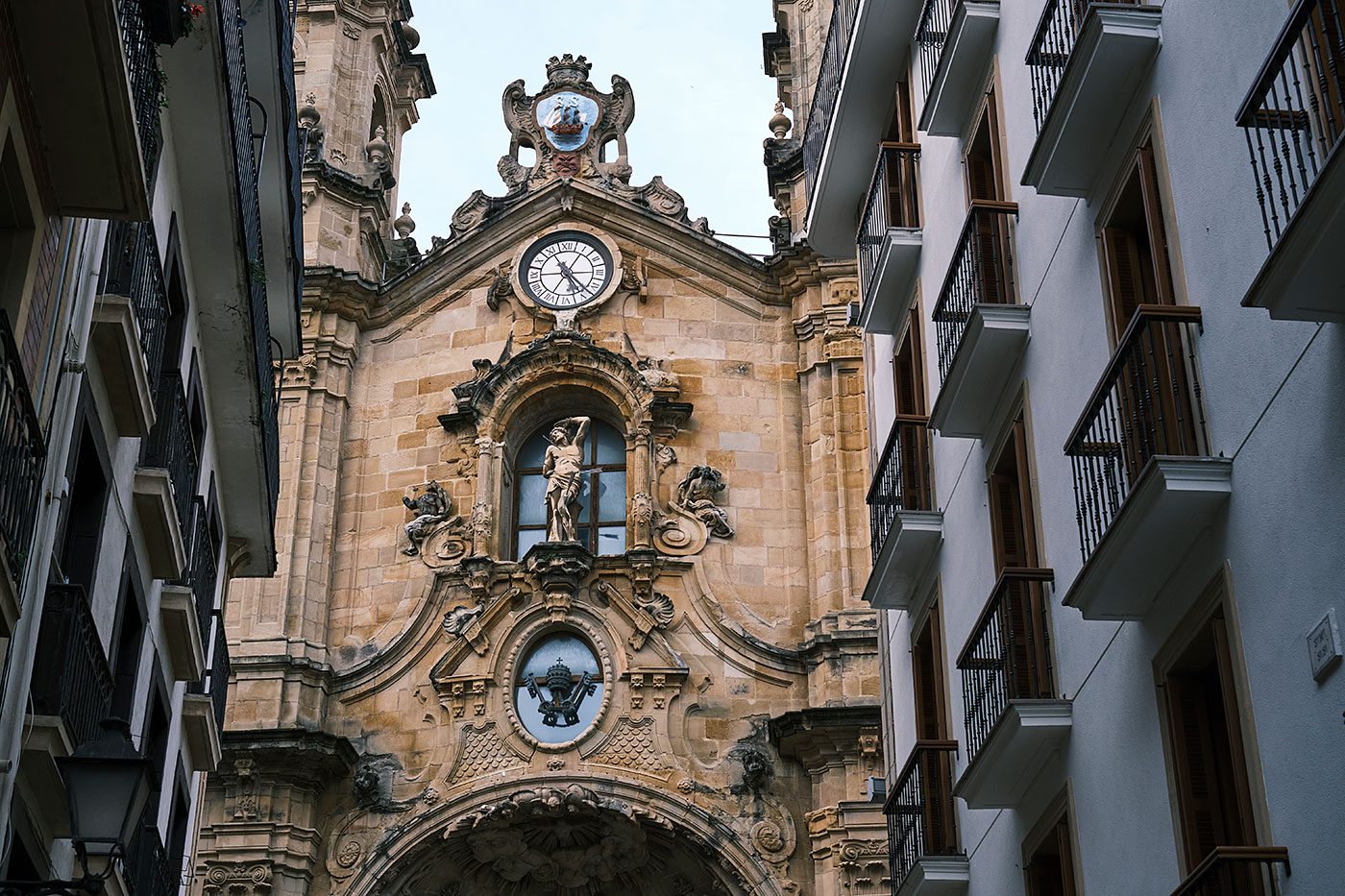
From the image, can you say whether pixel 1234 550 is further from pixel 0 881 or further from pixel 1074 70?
pixel 0 881

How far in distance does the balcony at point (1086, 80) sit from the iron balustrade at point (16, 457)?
17.0 feet

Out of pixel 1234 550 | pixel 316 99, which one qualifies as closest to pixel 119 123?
pixel 1234 550

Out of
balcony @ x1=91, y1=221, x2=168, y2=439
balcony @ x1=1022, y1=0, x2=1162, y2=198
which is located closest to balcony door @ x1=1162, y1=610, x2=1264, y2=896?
balcony @ x1=1022, y1=0, x2=1162, y2=198

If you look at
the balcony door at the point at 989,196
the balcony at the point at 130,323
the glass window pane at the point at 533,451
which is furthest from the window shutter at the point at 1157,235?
the glass window pane at the point at 533,451

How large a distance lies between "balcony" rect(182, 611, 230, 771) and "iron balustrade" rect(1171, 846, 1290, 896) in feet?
31.8

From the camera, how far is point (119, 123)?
8.80 metres

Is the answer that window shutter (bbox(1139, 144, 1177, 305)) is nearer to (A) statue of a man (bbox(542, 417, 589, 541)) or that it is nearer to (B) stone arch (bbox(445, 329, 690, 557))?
(A) statue of a man (bbox(542, 417, 589, 541))

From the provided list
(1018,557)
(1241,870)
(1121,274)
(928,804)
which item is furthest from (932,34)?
(1241,870)

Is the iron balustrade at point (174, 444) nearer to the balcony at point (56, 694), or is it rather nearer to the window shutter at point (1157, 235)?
the balcony at point (56, 694)

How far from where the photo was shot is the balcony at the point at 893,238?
1477cm

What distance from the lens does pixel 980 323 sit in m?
11.5

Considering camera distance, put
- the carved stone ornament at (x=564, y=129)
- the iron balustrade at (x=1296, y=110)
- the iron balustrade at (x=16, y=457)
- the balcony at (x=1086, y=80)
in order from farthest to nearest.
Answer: the carved stone ornament at (x=564, y=129)
the balcony at (x=1086, y=80)
the iron balustrade at (x=16, y=457)
the iron balustrade at (x=1296, y=110)

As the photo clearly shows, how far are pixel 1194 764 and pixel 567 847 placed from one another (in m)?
14.9

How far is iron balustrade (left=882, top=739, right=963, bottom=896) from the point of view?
12.8 m
